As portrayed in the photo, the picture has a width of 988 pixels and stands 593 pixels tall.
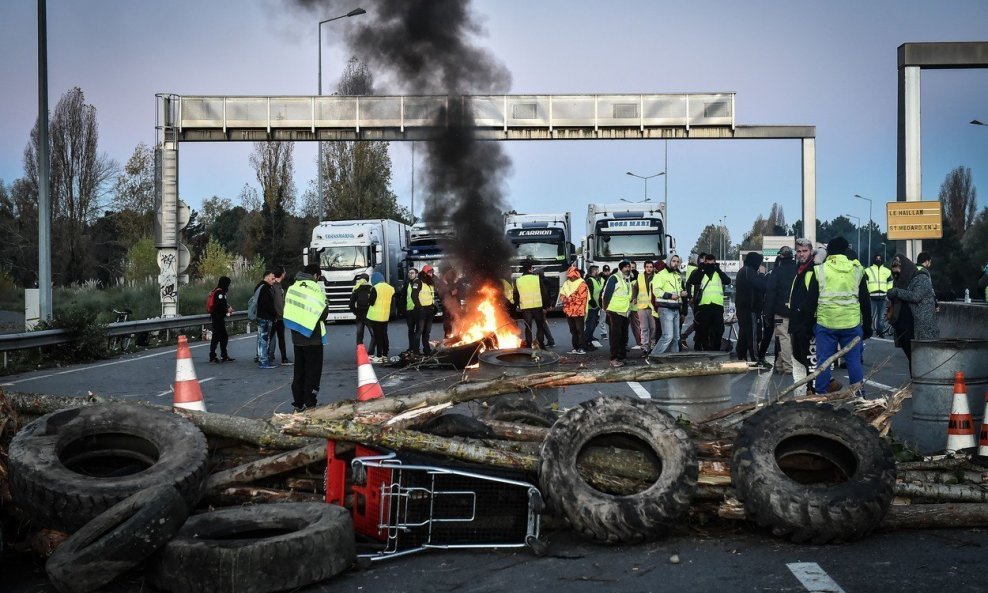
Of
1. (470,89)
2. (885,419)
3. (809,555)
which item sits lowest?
(809,555)

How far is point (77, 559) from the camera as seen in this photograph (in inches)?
185

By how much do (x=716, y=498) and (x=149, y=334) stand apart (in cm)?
2175

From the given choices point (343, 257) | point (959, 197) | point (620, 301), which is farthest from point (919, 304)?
point (959, 197)

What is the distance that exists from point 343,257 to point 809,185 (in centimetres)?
1647

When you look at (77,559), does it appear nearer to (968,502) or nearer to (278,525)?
(278,525)

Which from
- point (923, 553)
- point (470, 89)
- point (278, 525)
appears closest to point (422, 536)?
point (278, 525)

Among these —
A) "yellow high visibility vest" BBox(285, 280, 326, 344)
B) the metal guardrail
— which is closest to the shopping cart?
"yellow high visibility vest" BBox(285, 280, 326, 344)

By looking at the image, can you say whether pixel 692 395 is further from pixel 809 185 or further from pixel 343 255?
pixel 343 255

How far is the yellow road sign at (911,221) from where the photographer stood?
75.2 ft

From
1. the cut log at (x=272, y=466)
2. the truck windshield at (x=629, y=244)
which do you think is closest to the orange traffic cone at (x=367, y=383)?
the cut log at (x=272, y=466)

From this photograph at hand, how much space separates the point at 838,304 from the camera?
34.6 ft

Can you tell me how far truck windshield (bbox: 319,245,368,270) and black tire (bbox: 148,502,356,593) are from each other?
1175 inches

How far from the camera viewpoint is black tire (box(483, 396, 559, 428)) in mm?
7102

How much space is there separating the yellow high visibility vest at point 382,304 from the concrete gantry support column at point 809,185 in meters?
19.1
